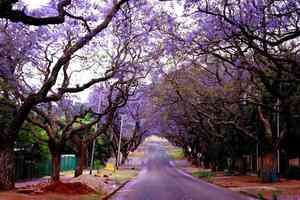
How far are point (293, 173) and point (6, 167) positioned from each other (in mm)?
25011

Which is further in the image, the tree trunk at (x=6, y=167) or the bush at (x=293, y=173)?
the bush at (x=293, y=173)

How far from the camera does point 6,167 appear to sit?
19062 millimetres

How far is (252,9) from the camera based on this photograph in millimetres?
18969

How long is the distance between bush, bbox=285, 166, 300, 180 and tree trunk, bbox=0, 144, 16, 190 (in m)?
24.0

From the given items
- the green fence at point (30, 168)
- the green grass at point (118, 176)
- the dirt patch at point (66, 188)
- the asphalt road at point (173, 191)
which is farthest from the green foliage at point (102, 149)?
the dirt patch at point (66, 188)

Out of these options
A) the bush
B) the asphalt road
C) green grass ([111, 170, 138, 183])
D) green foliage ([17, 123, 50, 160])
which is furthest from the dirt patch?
the bush

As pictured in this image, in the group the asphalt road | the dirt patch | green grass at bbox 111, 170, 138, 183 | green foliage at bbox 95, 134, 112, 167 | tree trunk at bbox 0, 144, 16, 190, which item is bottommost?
the asphalt road

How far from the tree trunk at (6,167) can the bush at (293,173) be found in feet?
78.6

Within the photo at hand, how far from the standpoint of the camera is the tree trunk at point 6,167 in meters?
19.0

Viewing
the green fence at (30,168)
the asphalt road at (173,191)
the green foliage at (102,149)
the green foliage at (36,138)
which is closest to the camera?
the asphalt road at (173,191)

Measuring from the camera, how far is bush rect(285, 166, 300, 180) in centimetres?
3649

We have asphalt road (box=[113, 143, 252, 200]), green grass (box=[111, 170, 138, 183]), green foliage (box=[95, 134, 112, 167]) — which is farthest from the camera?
green foliage (box=[95, 134, 112, 167])

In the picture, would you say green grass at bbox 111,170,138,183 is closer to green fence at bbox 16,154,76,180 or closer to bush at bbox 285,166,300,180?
green fence at bbox 16,154,76,180

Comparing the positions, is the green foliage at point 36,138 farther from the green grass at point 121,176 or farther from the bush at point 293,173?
the bush at point 293,173
